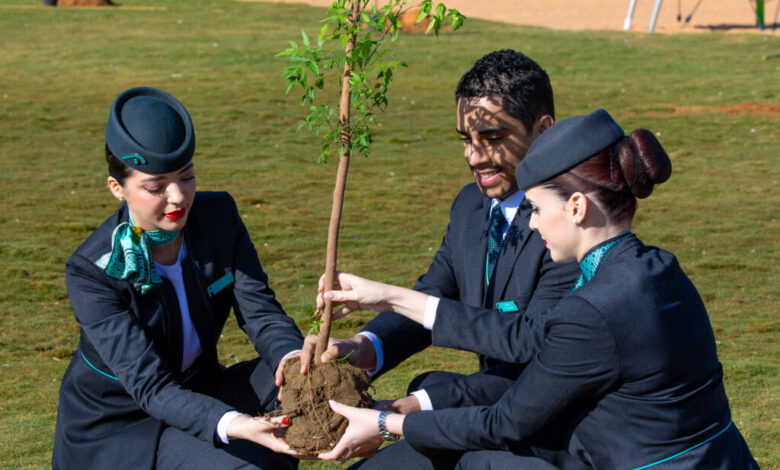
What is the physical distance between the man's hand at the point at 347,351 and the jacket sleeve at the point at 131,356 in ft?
1.20

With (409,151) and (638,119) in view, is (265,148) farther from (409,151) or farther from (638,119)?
(638,119)

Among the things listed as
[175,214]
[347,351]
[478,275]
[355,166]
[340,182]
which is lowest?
[355,166]

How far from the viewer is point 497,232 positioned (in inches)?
151

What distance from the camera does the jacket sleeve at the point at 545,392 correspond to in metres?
2.74

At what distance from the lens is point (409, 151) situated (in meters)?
15.5

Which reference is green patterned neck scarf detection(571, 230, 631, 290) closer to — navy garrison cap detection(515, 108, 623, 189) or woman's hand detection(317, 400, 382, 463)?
navy garrison cap detection(515, 108, 623, 189)

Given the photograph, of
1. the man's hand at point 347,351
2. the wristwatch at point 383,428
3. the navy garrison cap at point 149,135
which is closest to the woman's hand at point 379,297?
the man's hand at point 347,351

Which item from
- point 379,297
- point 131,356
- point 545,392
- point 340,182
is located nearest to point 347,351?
point 379,297

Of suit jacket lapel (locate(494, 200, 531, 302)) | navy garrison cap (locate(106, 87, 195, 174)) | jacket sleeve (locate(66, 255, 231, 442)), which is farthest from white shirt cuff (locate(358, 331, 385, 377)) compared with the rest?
navy garrison cap (locate(106, 87, 195, 174))

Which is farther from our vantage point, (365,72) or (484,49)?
(484,49)

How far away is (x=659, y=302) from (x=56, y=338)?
18.0 ft

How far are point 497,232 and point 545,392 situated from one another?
43.4 inches

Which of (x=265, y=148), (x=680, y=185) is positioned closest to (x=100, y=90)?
(x=265, y=148)

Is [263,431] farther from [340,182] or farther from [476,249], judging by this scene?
[476,249]
